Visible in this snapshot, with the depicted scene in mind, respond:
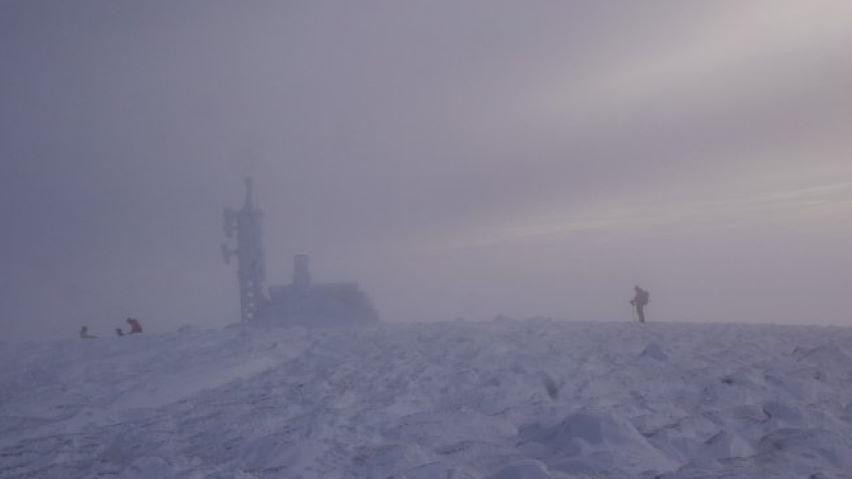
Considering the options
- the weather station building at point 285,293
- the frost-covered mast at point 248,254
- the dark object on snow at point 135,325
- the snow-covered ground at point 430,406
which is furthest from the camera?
the frost-covered mast at point 248,254

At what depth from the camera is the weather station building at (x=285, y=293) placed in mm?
37781

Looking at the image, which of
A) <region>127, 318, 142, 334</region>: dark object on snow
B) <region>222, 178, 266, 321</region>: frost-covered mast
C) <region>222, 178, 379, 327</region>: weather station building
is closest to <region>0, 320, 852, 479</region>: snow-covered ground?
<region>127, 318, 142, 334</region>: dark object on snow

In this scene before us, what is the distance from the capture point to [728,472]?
622cm

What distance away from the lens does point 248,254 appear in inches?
1809

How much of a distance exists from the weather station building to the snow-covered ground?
71.3ft

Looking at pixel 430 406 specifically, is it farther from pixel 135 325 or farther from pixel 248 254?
pixel 248 254

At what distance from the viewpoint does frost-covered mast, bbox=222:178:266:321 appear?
45.4 meters

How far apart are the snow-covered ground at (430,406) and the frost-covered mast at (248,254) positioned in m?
29.5

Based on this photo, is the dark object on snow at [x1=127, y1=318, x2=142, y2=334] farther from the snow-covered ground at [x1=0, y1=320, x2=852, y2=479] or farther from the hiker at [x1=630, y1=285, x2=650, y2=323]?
the hiker at [x1=630, y1=285, x2=650, y2=323]

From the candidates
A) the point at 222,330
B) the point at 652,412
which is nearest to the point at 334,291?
the point at 222,330

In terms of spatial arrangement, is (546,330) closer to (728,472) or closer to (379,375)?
(379,375)

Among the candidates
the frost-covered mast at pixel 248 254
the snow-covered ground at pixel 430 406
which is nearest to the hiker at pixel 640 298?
the snow-covered ground at pixel 430 406

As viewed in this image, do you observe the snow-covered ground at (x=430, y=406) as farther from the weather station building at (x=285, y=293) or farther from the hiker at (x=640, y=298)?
the weather station building at (x=285, y=293)

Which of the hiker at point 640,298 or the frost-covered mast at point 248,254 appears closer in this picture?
the hiker at point 640,298
